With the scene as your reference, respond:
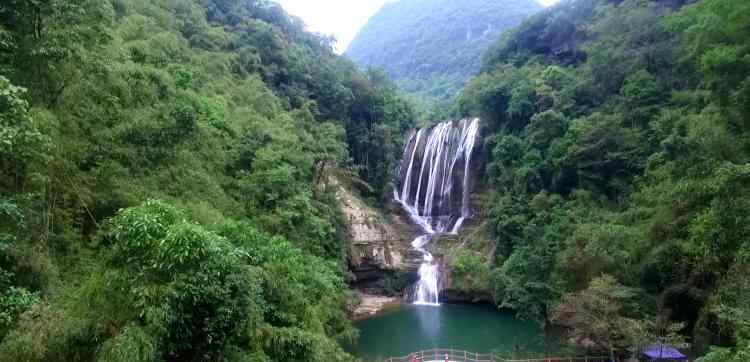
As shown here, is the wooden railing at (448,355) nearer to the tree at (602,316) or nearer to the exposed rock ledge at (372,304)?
the tree at (602,316)

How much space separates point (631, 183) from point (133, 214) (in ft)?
59.6

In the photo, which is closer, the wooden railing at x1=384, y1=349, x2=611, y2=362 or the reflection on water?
the wooden railing at x1=384, y1=349, x2=611, y2=362

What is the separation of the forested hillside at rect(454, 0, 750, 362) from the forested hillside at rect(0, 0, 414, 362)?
657cm

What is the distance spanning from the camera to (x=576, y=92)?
2350 cm

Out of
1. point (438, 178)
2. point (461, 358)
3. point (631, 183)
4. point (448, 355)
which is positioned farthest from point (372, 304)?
point (631, 183)

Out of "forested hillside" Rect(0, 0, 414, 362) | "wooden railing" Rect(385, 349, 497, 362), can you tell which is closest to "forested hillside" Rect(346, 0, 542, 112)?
"wooden railing" Rect(385, 349, 497, 362)

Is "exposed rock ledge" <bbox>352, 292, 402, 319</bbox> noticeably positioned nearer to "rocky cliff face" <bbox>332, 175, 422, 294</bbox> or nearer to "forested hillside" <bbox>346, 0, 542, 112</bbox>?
"rocky cliff face" <bbox>332, 175, 422, 294</bbox>

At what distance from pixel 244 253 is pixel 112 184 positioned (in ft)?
11.7

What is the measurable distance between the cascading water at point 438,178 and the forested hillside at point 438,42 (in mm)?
26959

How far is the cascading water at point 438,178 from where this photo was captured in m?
28.1

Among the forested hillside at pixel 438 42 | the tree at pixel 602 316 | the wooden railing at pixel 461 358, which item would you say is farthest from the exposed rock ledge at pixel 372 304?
the forested hillside at pixel 438 42

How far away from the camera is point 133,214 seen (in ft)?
15.9

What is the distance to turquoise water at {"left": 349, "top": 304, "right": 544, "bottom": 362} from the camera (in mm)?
15636

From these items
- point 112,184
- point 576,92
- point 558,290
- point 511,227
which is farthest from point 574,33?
point 112,184
